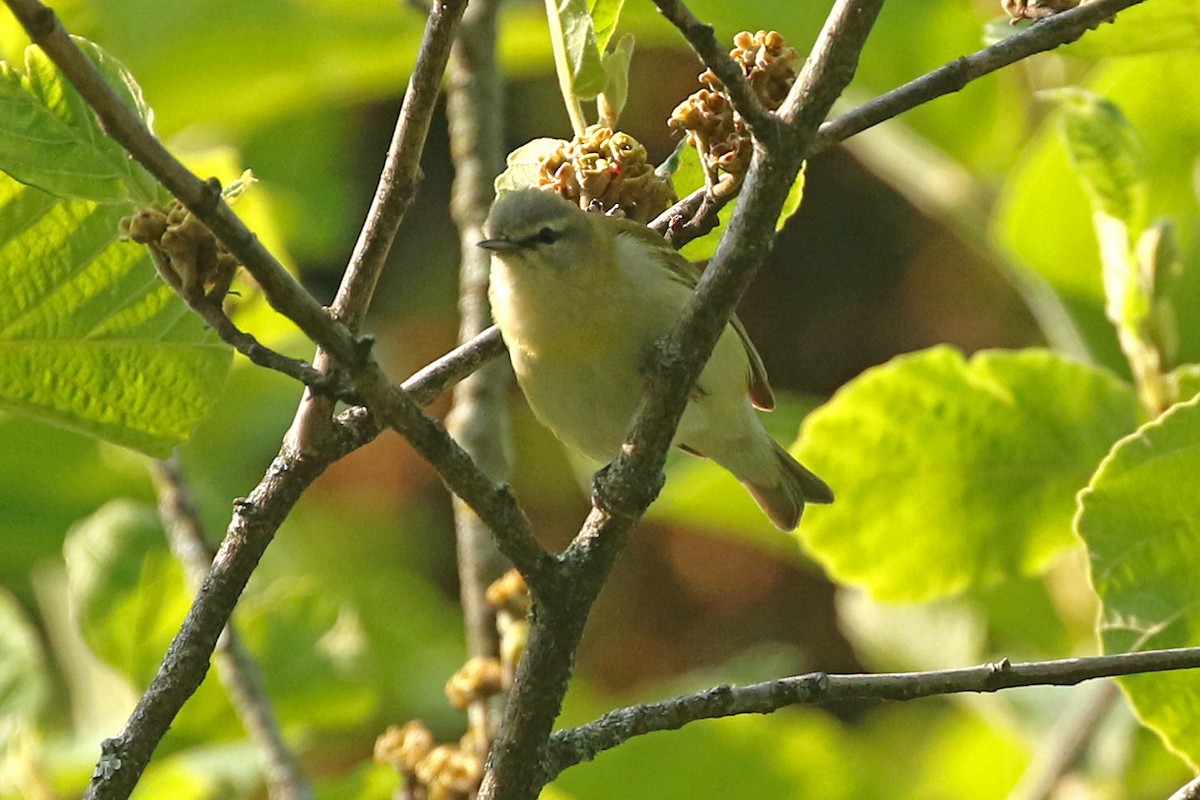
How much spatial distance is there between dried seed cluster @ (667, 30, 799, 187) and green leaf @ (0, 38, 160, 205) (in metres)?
0.48

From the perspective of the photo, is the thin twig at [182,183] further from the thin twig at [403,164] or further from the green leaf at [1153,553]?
the green leaf at [1153,553]

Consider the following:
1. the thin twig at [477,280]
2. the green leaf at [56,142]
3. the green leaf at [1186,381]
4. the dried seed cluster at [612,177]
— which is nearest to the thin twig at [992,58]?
the dried seed cluster at [612,177]

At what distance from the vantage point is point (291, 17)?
2768 millimetres

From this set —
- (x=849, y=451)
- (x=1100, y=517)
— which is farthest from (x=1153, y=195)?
(x=1100, y=517)

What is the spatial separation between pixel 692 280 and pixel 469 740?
70 cm

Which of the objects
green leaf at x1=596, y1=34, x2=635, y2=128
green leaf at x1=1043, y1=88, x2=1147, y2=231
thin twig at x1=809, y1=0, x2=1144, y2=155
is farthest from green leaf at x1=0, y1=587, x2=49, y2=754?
green leaf at x1=1043, y1=88, x2=1147, y2=231

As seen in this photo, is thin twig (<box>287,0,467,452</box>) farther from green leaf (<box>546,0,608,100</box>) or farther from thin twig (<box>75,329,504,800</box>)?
green leaf (<box>546,0,608,100</box>)

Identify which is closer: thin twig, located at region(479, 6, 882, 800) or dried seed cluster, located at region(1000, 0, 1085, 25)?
thin twig, located at region(479, 6, 882, 800)

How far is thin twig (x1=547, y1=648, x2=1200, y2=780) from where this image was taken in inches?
48.1

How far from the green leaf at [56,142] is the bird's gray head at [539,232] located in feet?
2.62

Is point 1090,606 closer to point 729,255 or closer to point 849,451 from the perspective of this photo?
point 849,451

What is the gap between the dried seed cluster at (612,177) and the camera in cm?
144

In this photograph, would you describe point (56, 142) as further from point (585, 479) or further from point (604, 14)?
point (585, 479)

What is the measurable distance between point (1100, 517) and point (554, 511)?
299 cm
